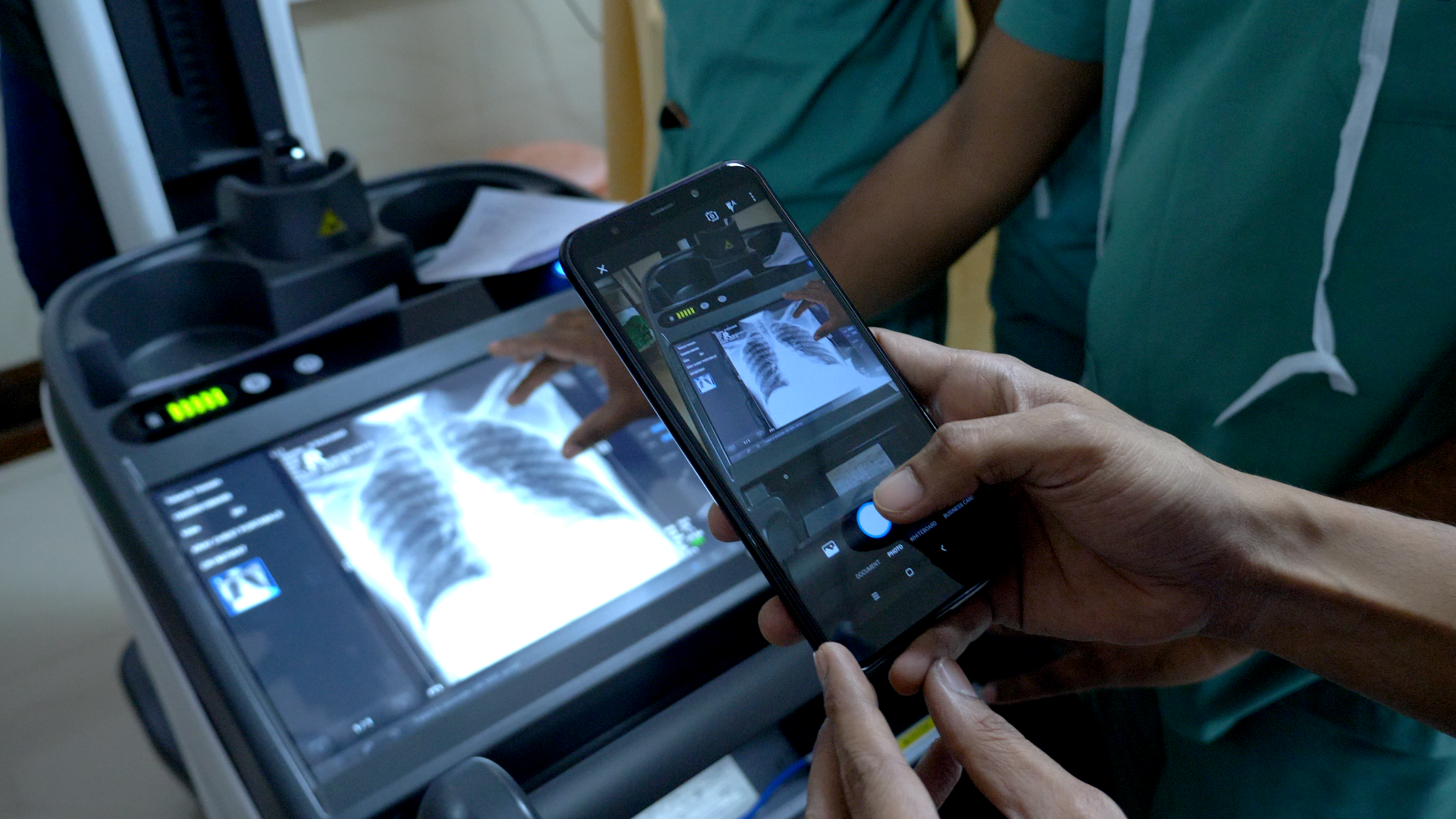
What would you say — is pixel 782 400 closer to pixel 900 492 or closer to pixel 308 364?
pixel 900 492

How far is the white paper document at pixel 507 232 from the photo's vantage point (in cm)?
91

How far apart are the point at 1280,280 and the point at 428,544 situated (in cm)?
59

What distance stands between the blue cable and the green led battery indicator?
18.0 inches

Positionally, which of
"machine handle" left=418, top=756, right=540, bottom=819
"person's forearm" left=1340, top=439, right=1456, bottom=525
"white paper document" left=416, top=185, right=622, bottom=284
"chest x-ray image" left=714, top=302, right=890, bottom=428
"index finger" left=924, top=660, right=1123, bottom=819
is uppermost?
"white paper document" left=416, top=185, right=622, bottom=284

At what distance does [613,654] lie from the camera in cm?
63

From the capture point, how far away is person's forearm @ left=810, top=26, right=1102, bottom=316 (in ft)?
2.79

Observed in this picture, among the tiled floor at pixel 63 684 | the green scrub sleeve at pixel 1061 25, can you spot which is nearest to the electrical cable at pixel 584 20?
the tiled floor at pixel 63 684

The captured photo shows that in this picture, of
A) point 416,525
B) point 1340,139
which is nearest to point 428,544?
point 416,525

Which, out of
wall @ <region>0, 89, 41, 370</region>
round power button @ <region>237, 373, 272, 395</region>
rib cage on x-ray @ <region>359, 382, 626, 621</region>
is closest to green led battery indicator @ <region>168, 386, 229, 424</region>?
round power button @ <region>237, 373, 272, 395</region>

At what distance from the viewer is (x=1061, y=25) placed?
79 centimetres

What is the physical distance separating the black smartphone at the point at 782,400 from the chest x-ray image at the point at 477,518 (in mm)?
143

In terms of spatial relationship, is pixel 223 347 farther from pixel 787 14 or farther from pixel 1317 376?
pixel 1317 376

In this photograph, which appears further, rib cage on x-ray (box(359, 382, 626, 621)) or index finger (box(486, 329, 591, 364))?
index finger (box(486, 329, 591, 364))

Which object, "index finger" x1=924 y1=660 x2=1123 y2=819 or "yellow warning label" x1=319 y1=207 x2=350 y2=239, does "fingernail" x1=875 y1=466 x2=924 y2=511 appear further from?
"yellow warning label" x1=319 y1=207 x2=350 y2=239
